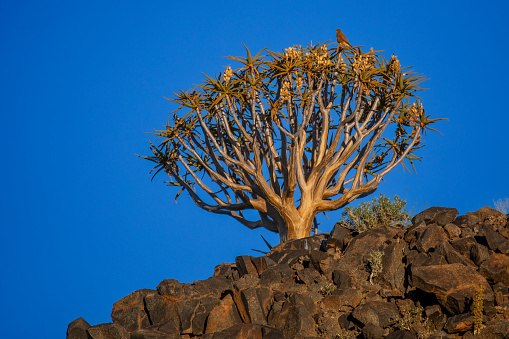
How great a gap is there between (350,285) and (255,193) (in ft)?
18.4

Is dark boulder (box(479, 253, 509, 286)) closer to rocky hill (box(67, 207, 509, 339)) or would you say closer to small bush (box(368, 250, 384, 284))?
rocky hill (box(67, 207, 509, 339))

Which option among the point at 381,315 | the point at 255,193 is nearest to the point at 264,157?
the point at 255,193

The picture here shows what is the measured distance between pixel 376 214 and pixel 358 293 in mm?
3349

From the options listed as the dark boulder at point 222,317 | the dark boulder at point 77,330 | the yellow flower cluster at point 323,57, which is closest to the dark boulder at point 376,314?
the dark boulder at point 222,317

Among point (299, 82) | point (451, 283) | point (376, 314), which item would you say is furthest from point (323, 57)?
point (376, 314)

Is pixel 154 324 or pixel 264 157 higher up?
pixel 264 157

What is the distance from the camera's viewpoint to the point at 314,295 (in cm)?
930

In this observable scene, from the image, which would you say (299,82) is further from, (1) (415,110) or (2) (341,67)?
(1) (415,110)

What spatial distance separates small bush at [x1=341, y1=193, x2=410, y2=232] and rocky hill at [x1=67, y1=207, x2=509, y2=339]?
1.77 ft

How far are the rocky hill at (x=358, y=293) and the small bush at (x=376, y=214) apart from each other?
21.3 inches

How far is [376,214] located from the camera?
40.1 feet

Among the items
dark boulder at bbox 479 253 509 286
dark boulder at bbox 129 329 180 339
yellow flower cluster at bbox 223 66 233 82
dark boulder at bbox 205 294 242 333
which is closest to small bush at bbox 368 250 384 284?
dark boulder at bbox 479 253 509 286

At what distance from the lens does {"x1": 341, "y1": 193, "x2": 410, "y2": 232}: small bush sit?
463 inches

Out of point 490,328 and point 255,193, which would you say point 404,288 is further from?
point 255,193
